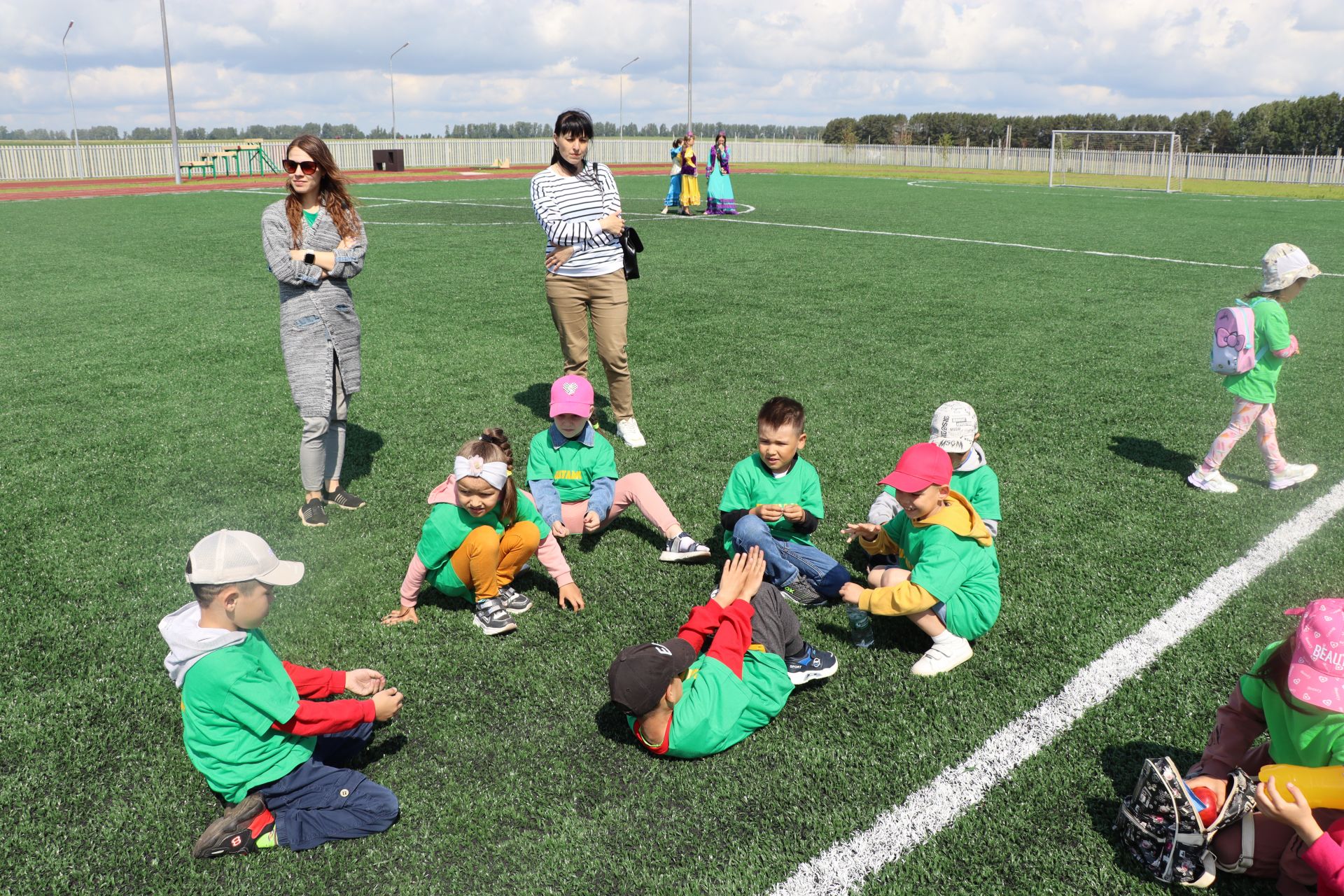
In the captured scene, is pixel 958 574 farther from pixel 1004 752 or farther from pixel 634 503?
pixel 634 503

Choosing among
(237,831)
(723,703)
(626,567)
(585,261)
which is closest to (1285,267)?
(626,567)

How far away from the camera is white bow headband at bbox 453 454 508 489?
409 cm

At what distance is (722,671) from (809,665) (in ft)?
1.79

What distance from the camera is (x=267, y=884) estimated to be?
9.39 feet

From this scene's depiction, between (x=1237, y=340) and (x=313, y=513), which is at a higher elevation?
(x=1237, y=340)

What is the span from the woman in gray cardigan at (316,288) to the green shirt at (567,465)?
4.12 feet

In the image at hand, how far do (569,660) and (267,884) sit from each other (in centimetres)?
149

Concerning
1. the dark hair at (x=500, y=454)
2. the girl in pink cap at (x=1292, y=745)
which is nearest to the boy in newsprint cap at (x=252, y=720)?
the dark hair at (x=500, y=454)

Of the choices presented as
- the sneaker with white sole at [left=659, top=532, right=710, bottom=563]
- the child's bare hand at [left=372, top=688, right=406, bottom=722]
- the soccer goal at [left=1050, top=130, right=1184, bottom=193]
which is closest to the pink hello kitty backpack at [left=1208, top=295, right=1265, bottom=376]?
the sneaker with white sole at [left=659, top=532, right=710, bottom=563]

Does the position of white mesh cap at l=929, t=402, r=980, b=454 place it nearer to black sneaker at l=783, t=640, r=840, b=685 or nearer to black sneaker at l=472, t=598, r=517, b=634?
black sneaker at l=783, t=640, r=840, b=685

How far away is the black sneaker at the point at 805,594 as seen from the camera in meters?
4.54

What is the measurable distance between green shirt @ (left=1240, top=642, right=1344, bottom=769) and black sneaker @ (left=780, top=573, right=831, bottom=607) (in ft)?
6.35

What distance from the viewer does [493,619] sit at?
427 centimetres

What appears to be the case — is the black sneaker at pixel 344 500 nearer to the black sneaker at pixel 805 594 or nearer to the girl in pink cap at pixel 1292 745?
the black sneaker at pixel 805 594
